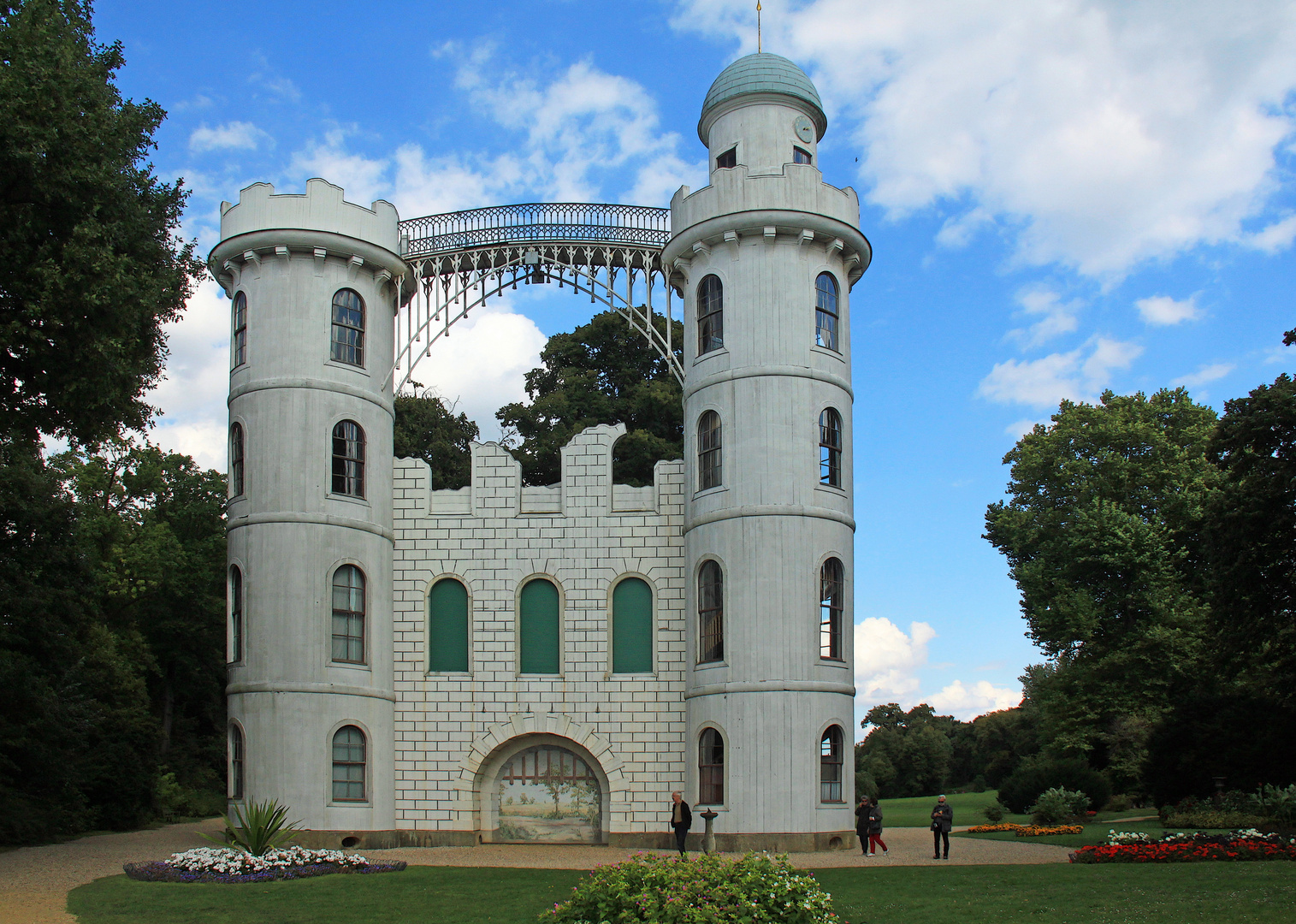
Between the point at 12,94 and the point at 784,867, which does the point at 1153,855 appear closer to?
the point at 784,867

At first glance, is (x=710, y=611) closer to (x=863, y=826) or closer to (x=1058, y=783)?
(x=863, y=826)

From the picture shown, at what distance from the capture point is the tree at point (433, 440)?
45.6m

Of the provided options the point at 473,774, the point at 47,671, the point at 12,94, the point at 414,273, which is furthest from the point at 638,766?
the point at 12,94

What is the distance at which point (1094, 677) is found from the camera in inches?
1614

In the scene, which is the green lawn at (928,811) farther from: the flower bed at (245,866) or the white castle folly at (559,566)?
the flower bed at (245,866)

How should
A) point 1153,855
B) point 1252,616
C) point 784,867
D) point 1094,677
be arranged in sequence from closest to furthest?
point 784,867 → point 1153,855 → point 1252,616 → point 1094,677

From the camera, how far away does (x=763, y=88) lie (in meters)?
29.8

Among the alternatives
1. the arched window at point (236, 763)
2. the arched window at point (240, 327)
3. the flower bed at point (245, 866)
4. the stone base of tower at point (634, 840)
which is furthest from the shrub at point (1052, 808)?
the arched window at point (240, 327)

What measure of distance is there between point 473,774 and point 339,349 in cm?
1036

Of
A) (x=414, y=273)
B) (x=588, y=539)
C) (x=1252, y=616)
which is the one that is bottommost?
(x=1252, y=616)

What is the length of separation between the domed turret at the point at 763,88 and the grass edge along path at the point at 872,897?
18.0m

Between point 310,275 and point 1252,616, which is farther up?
point 310,275

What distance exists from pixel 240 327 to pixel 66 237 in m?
10.6

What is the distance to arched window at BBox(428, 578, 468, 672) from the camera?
94.1 feet
